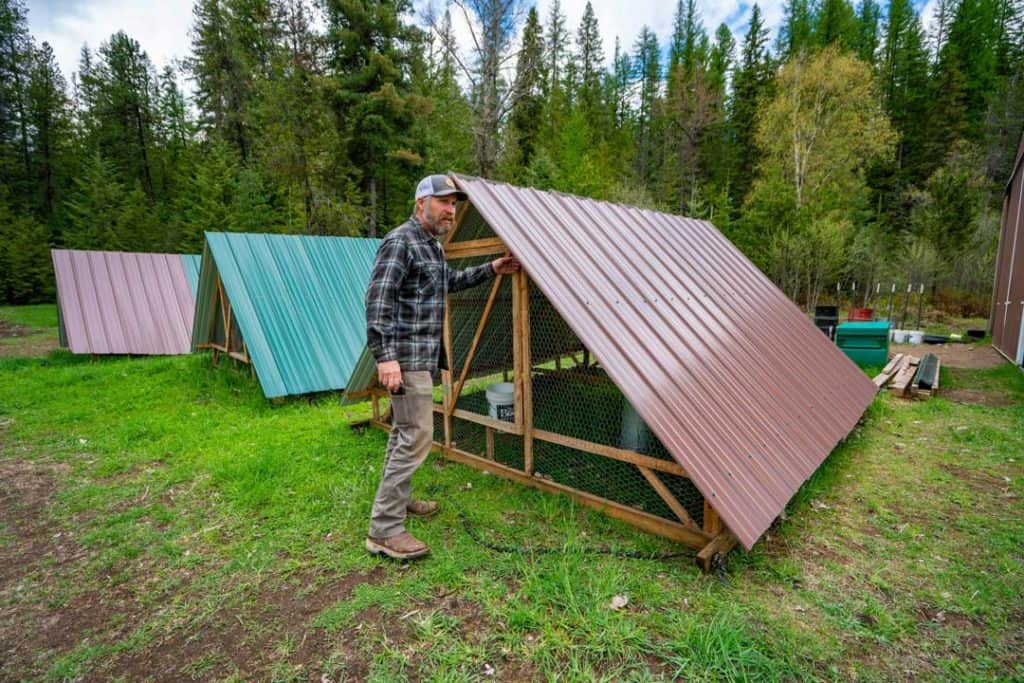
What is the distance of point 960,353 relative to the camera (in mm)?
9828

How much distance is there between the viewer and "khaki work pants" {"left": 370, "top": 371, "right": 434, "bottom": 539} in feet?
8.89

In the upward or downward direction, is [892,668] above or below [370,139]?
below

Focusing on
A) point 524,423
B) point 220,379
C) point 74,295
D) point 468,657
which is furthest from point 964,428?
point 74,295

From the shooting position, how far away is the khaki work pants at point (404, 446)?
2709 mm

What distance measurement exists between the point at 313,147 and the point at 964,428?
63.0ft

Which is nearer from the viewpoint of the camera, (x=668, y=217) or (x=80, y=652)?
(x=80, y=652)

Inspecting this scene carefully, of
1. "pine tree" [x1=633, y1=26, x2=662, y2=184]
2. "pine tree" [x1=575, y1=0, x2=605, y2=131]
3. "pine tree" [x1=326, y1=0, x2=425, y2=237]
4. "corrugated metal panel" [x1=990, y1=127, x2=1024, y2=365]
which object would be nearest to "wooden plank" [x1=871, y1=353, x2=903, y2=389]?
"corrugated metal panel" [x1=990, y1=127, x2=1024, y2=365]

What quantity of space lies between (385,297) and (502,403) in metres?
1.55

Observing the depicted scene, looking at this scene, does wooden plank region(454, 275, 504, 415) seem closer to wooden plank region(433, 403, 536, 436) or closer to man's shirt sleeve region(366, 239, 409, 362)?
wooden plank region(433, 403, 536, 436)

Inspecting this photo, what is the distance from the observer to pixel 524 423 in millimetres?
3500

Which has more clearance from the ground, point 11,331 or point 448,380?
point 448,380

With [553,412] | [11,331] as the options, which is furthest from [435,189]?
[11,331]

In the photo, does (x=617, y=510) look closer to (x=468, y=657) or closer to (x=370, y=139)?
(x=468, y=657)

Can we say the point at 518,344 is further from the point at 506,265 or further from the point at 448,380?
the point at 448,380
